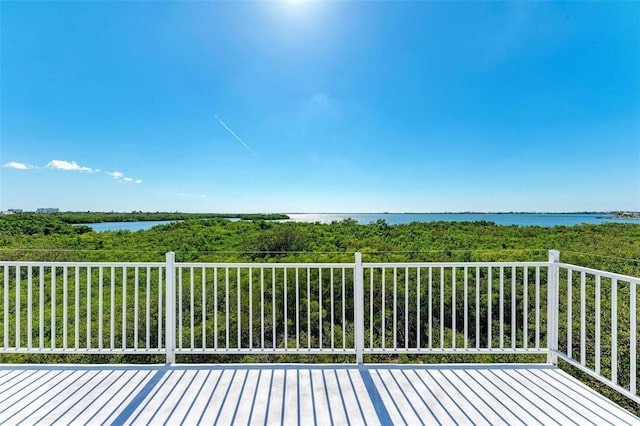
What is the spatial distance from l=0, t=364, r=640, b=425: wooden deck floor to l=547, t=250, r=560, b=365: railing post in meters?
0.13

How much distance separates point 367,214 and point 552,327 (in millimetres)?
11498

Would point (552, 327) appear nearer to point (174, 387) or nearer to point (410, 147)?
point (174, 387)

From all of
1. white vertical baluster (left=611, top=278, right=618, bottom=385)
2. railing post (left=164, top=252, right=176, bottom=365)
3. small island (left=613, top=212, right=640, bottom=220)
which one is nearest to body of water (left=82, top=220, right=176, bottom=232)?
railing post (left=164, top=252, right=176, bottom=365)

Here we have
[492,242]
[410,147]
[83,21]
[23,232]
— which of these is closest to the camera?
[83,21]

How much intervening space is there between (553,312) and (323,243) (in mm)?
9066

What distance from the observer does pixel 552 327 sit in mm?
Answer: 2639

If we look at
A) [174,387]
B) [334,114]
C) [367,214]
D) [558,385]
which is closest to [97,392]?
[174,387]

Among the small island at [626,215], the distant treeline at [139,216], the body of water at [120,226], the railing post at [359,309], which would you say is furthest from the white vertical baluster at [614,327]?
the body of water at [120,226]

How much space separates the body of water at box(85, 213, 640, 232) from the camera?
1030 cm

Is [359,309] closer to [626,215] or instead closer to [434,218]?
[626,215]

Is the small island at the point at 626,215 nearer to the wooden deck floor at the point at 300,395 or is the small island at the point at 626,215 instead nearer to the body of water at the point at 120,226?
the wooden deck floor at the point at 300,395

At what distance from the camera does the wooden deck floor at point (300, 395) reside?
1885 millimetres

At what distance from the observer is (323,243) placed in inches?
452

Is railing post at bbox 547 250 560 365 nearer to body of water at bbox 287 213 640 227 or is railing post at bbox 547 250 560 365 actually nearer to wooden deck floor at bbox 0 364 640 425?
wooden deck floor at bbox 0 364 640 425
